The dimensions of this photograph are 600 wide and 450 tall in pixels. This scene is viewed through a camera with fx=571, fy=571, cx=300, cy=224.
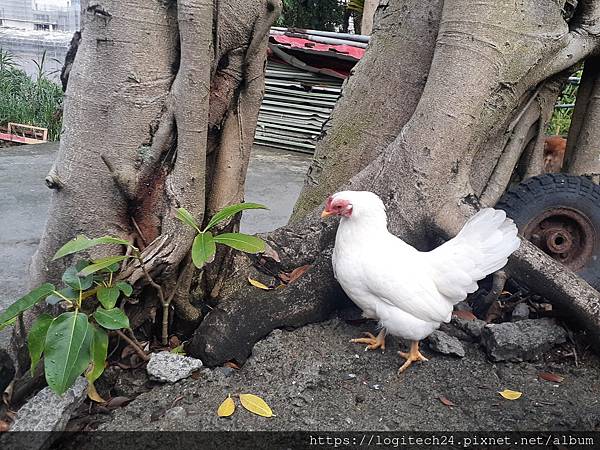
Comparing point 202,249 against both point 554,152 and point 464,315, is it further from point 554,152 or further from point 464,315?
point 554,152

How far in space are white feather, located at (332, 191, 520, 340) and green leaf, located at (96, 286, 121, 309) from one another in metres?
0.81

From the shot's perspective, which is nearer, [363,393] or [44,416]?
[44,416]

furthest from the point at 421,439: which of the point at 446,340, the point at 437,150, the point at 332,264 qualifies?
the point at 437,150

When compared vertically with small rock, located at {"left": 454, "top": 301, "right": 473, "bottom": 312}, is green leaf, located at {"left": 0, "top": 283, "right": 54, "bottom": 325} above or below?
above

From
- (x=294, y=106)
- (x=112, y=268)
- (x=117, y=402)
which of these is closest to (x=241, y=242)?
(x=112, y=268)

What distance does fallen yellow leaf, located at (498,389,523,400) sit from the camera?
74.3 inches

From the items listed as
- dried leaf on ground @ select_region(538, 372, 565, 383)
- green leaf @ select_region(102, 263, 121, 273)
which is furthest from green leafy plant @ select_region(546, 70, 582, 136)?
green leaf @ select_region(102, 263, 121, 273)

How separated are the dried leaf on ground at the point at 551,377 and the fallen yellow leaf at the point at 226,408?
111 centimetres

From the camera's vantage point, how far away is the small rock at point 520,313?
2.36 m

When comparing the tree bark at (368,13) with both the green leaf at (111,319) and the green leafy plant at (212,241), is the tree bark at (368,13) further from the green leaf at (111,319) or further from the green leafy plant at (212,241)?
the green leaf at (111,319)

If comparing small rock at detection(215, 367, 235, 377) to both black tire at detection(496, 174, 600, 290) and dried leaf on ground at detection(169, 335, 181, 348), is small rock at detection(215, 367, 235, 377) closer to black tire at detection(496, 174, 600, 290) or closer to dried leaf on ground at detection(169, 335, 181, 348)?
dried leaf on ground at detection(169, 335, 181, 348)

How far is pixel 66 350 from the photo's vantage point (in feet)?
4.70

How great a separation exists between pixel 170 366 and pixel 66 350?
17.9 inches

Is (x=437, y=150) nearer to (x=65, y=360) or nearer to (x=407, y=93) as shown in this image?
(x=407, y=93)
